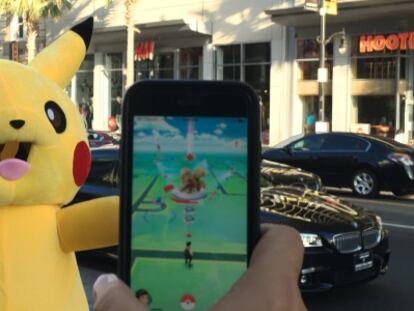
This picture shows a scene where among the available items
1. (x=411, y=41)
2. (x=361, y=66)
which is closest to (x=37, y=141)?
(x=411, y=41)

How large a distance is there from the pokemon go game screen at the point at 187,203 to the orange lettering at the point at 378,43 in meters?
22.3

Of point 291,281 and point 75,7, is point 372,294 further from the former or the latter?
point 75,7

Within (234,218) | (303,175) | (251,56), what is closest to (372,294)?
(303,175)

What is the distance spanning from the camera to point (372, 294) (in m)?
6.71

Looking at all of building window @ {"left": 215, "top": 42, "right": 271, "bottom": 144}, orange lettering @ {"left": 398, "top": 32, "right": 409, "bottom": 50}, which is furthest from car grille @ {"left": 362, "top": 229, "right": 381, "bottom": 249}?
building window @ {"left": 215, "top": 42, "right": 271, "bottom": 144}

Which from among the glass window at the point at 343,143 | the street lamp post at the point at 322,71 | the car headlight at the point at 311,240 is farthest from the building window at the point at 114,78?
the car headlight at the point at 311,240

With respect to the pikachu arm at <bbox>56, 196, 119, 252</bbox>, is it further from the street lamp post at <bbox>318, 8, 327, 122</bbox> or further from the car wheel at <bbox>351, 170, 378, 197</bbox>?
the street lamp post at <bbox>318, 8, 327, 122</bbox>

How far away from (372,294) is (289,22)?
63.3ft

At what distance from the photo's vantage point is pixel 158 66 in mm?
31141

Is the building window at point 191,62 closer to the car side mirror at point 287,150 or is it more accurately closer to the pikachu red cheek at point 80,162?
the car side mirror at point 287,150

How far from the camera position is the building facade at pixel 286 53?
23.1m

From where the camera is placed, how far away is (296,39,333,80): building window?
25.1 m

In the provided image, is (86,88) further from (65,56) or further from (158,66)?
(65,56)

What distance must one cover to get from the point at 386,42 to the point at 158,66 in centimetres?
1151
